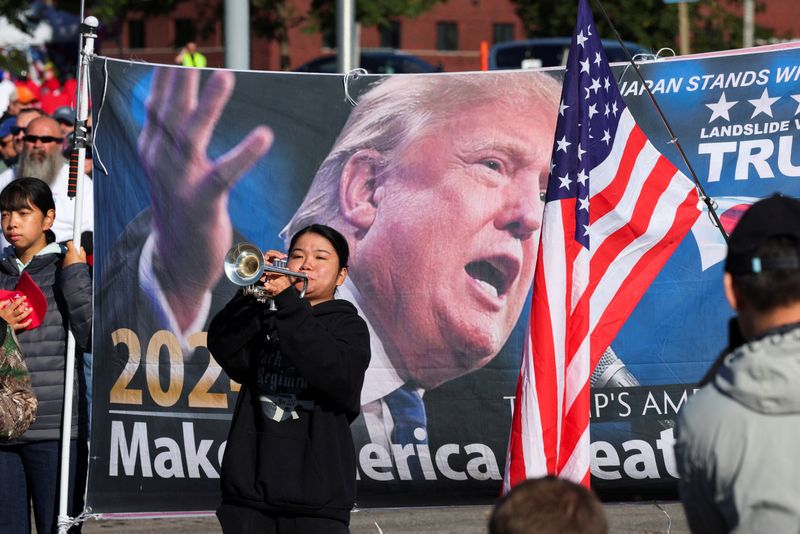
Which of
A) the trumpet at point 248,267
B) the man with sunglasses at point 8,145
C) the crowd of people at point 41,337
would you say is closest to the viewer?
the trumpet at point 248,267

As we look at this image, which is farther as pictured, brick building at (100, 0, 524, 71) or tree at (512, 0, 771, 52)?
brick building at (100, 0, 524, 71)

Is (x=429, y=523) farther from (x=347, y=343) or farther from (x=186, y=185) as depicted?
(x=347, y=343)

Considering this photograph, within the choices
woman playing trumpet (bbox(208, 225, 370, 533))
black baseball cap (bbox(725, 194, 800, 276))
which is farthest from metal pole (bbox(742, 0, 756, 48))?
black baseball cap (bbox(725, 194, 800, 276))

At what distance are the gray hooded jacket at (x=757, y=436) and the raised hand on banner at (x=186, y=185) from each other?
3723 mm

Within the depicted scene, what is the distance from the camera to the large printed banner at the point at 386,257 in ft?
19.0

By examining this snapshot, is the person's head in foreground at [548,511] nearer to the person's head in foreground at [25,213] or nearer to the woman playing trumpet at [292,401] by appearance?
the woman playing trumpet at [292,401]

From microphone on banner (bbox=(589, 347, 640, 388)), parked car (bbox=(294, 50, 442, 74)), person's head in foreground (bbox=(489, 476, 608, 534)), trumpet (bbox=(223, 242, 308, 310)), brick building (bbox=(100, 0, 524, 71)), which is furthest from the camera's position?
brick building (bbox=(100, 0, 524, 71))

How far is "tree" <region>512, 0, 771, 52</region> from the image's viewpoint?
29.4m

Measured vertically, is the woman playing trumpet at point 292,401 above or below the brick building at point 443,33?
below

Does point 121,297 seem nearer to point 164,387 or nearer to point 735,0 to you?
point 164,387

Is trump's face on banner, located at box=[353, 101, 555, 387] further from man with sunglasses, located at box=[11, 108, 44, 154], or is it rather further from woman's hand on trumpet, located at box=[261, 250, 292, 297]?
man with sunglasses, located at box=[11, 108, 44, 154]

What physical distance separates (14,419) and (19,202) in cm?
104

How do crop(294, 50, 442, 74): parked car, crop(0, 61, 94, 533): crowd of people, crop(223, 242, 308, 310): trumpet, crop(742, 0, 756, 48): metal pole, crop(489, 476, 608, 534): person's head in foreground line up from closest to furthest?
crop(489, 476, 608, 534): person's head in foreground, crop(223, 242, 308, 310): trumpet, crop(0, 61, 94, 533): crowd of people, crop(294, 50, 442, 74): parked car, crop(742, 0, 756, 48): metal pole

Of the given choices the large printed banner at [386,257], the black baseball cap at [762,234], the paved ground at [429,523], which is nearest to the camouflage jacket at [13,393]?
the large printed banner at [386,257]
